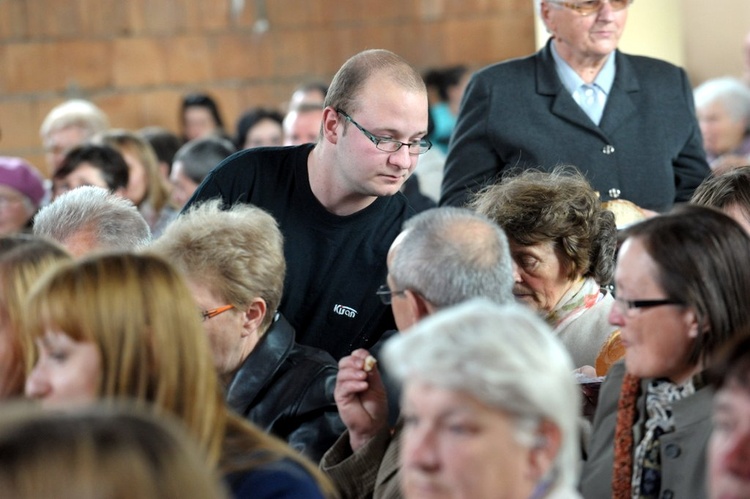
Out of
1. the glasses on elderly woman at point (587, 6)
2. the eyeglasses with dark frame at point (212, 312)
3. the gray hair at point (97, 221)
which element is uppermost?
the glasses on elderly woman at point (587, 6)

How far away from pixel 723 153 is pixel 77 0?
451 centimetres

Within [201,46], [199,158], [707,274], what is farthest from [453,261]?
[201,46]

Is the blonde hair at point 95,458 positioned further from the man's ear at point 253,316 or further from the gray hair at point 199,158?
the gray hair at point 199,158

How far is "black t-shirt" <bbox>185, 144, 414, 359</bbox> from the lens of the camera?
3.05 m

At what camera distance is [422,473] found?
1581 millimetres

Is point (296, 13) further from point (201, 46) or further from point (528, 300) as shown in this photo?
point (528, 300)

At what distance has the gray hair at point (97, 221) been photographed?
3.17 m

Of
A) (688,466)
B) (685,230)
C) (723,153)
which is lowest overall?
Result: (723,153)

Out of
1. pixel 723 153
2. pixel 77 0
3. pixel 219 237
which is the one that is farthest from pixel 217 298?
pixel 77 0

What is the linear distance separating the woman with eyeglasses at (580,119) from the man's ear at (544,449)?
6.38ft

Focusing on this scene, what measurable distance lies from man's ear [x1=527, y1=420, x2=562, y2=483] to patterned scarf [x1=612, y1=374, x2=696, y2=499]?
62cm

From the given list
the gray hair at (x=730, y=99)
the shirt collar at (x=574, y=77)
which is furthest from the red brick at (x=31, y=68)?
the shirt collar at (x=574, y=77)

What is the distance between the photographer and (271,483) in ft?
5.96

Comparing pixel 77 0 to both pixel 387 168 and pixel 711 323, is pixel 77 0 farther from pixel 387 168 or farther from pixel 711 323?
pixel 711 323
